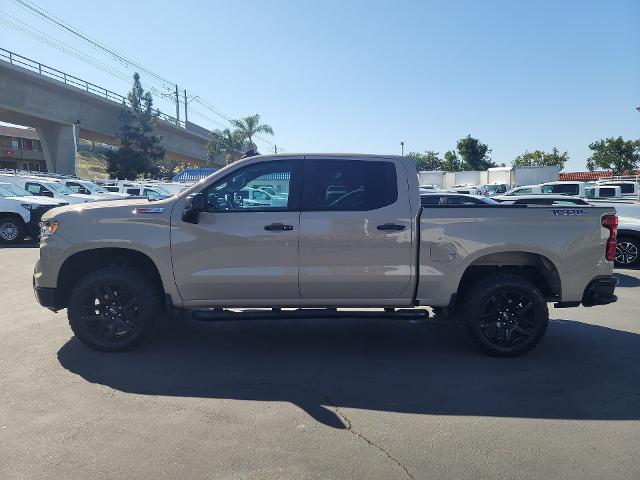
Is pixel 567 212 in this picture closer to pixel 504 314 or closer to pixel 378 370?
pixel 504 314

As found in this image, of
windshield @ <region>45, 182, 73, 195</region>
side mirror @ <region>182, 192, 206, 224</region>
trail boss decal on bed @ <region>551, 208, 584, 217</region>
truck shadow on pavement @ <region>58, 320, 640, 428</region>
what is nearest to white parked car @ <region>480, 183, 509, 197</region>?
windshield @ <region>45, 182, 73, 195</region>

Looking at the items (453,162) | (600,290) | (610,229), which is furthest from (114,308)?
(453,162)

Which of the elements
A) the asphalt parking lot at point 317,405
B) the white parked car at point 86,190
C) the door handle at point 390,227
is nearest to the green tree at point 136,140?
the white parked car at point 86,190

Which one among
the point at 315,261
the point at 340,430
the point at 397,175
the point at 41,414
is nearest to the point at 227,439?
the point at 340,430

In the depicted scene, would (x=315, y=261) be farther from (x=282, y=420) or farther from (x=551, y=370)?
(x=551, y=370)

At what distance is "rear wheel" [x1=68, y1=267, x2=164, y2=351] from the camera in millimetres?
4719

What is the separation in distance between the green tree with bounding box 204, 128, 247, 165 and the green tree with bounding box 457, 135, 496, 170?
88.8 feet

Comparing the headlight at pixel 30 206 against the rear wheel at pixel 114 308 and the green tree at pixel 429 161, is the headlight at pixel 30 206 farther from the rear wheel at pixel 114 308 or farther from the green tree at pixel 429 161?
the green tree at pixel 429 161

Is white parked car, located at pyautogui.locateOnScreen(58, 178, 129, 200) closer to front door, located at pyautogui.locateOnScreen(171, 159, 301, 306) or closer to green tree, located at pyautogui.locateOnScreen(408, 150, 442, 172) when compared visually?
front door, located at pyautogui.locateOnScreen(171, 159, 301, 306)

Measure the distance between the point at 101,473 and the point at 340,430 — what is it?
1.51 meters

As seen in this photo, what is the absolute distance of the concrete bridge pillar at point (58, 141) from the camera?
37.9 m

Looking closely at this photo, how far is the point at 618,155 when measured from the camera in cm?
4362

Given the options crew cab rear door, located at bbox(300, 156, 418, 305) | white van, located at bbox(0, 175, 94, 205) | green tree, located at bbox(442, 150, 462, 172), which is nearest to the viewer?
crew cab rear door, located at bbox(300, 156, 418, 305)

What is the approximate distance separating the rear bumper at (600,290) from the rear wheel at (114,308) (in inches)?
166
